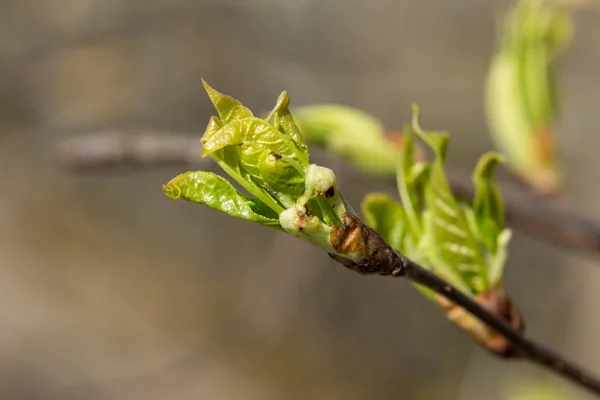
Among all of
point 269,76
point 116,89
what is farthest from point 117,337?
point 269,76

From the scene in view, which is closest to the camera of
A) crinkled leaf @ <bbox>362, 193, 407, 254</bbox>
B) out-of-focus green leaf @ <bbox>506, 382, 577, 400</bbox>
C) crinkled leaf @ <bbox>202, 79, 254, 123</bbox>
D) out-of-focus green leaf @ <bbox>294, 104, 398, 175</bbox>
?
crinkled leaf @ <bbox>202, 79, 254, 123</bbox>

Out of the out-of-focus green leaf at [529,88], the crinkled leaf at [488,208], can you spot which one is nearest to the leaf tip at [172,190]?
the crinkled leaf at [488,208]

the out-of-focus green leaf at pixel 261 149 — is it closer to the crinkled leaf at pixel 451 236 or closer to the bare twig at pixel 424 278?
the bare twig at pixel 424 278

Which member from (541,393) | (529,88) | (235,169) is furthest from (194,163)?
(541,393)

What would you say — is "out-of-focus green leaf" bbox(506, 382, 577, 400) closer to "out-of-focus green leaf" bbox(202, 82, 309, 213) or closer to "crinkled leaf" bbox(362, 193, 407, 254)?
"crinkled leaf" bbox(362, 193, 407, 254)

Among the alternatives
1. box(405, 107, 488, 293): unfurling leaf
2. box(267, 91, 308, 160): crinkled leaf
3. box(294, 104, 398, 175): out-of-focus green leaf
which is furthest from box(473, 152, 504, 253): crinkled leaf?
box(294, 104, 398, 175): out-of-focus green leaf

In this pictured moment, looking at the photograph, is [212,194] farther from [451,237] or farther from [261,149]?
[451,237]

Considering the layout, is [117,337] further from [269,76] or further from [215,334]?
[269,76]
